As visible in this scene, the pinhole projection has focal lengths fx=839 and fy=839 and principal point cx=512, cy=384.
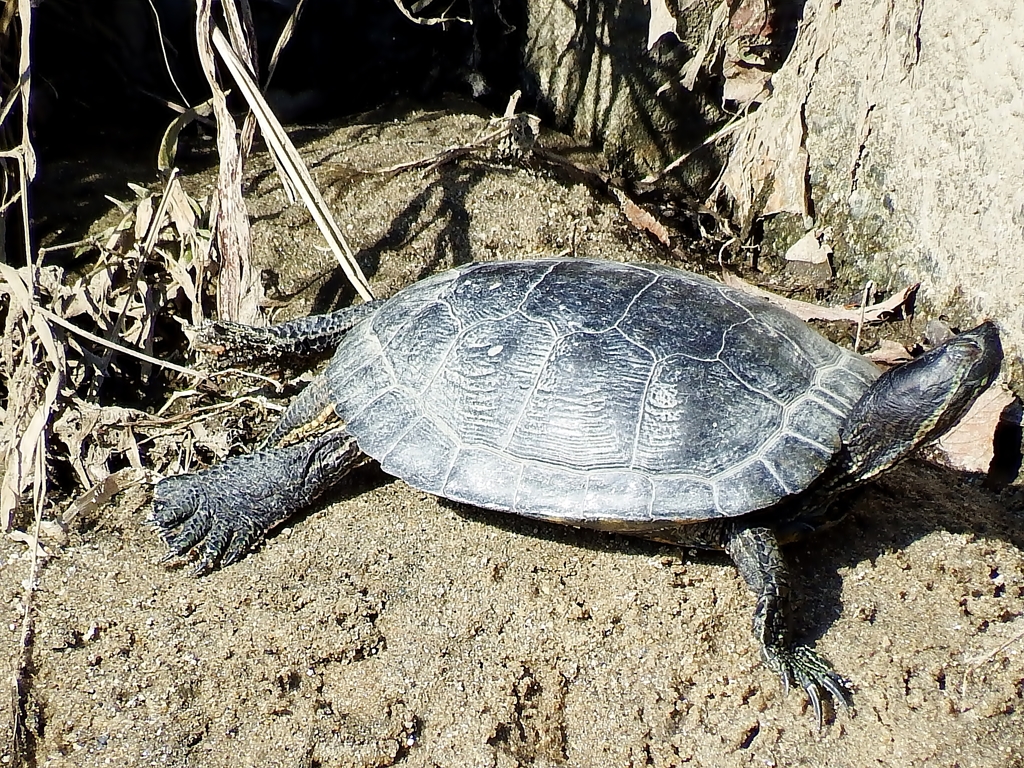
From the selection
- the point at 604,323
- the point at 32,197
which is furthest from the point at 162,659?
the point at 32,197

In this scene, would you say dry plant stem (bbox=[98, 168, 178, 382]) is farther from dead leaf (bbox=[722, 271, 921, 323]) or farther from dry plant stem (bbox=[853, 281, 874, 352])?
dry plant stem (bbox=[853, 281, 874, 352])

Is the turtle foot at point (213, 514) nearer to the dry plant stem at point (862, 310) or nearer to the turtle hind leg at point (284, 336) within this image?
the turtle hind leg at point (284, 336)

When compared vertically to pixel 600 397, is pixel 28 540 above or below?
below

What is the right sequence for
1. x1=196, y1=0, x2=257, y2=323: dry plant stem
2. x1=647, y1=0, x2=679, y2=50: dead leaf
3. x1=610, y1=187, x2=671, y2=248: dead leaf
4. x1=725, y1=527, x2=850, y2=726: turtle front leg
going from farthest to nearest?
x1=610, y1=187, x2=671, y2=248: dead leaf, x1=647, y1=0, x2=679, y2=50: dead leaf, x1=196, y1=0, x2=257, y2=323: dry plant stem, x1=725, y1=527, x2=850, y2=726: turtle front leg

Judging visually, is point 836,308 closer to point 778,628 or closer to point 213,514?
point 778,628

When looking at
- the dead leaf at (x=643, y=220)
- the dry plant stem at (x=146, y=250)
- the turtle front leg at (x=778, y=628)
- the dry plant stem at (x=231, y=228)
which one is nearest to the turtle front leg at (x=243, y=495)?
the dry plant stem at (x=231, y=228)

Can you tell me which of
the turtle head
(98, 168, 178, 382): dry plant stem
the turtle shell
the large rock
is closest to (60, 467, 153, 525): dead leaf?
(98, 168, 178, 382): dry plant stem

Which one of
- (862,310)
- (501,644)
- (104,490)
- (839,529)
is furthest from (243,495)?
(862,310)
